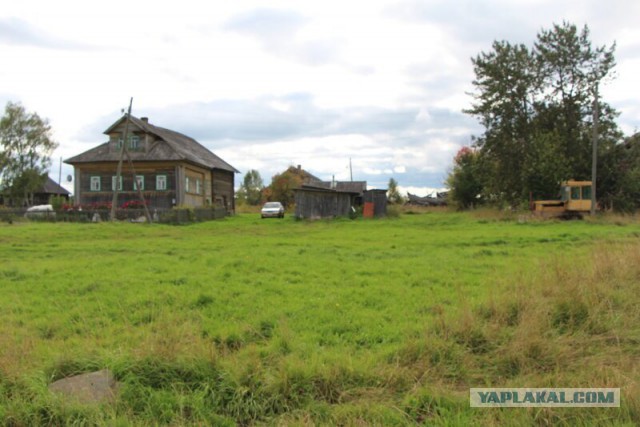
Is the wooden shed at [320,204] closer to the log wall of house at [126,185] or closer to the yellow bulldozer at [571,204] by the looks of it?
the log wall of house at [126,185]

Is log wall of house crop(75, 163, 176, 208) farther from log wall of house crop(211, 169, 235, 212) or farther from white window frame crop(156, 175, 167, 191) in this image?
log wall of house crop(211, 169, 235, 212)

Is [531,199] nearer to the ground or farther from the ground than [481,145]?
nearer to the ground

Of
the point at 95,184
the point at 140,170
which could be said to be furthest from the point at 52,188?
the point at 140,170

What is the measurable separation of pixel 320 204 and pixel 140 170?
15.5 meters

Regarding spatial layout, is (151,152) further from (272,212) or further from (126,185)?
(272,212)

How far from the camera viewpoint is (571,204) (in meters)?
31.9

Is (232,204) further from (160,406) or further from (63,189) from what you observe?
(160,406)

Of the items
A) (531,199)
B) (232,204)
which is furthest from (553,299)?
(232,204)

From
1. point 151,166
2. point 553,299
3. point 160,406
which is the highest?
point 151,166

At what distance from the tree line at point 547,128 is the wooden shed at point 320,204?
12.8 meters

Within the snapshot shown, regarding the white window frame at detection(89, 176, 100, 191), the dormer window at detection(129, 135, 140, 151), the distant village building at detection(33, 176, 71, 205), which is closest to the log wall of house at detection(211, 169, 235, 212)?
the dormer window at detection(129, 135, 140, 151)

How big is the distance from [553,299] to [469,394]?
281 centimetres

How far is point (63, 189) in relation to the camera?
79.1m

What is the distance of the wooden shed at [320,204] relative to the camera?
3659cm
